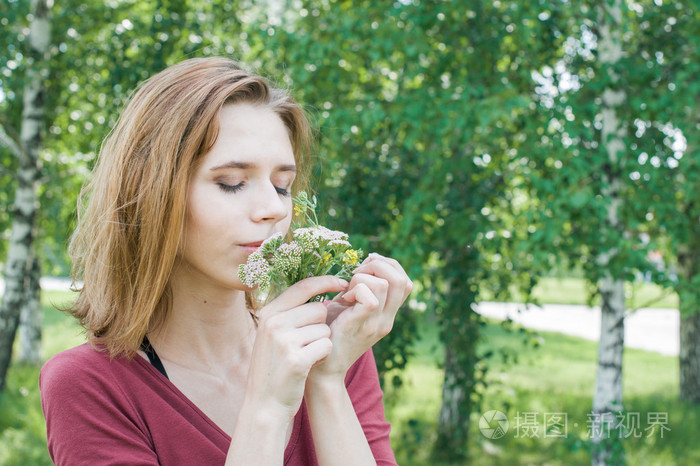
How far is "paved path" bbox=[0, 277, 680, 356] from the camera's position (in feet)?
43.2

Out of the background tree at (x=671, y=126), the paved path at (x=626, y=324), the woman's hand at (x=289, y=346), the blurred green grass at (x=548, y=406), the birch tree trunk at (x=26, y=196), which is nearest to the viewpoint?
the woman's hand at (x=289, y=346)

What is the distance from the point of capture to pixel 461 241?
3824 millimetres

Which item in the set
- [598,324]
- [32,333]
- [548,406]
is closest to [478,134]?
[548,406]

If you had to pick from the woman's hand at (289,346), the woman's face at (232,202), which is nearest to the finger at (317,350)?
the woman's hand at (289,346)

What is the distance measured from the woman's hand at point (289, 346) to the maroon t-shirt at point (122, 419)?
0.83 feet

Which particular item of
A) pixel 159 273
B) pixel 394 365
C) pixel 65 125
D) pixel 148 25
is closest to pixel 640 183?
pixel 394 365

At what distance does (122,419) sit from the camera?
1.44 meters

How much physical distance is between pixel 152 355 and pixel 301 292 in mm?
488

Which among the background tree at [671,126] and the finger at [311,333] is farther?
the background tree at [671,126]

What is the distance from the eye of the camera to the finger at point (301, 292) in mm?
1414

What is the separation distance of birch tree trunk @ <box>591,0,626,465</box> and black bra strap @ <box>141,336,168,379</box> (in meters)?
2.81

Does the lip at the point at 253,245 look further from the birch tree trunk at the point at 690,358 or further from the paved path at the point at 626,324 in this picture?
the paved path at the point at 626,324

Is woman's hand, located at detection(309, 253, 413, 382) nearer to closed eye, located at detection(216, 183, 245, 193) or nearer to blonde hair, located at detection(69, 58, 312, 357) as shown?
closed eye, located at detection(216, 183, 245, 193)

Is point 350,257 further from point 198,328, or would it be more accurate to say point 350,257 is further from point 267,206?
point 198,328
